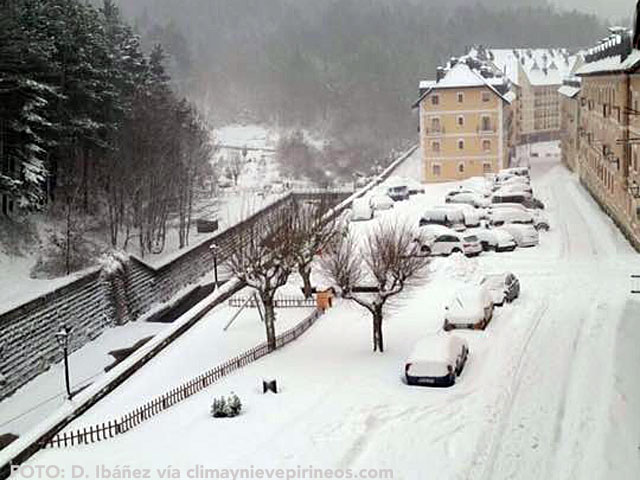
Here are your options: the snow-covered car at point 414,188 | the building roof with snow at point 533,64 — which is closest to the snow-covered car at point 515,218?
the snow-covered car at point 414,188

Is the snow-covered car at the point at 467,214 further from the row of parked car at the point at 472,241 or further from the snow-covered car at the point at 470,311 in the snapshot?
the snow-covered car at the point at 470,311

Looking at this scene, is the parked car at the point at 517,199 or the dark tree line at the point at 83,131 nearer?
the dark tree line at the point at 83,131

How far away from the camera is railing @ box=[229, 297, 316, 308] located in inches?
1196

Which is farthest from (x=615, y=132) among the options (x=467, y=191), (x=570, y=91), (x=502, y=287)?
(x=570, y=91)

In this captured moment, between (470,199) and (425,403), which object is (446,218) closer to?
(470,199)

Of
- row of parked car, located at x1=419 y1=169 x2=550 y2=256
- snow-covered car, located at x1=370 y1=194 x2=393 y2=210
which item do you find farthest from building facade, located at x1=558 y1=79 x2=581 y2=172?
snow-covered car, located at x1=370 y1=194 x2=393 y2=210

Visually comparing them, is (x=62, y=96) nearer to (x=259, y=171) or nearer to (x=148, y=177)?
(x=148, y=177)

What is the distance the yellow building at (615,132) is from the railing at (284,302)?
12.8 meters

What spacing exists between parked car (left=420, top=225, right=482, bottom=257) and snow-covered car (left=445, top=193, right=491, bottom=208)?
9871mm

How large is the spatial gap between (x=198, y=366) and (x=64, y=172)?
2219cm

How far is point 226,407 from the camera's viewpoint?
60.6 ft

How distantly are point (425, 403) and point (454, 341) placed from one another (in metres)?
2.70

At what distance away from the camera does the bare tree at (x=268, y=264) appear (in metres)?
24.9

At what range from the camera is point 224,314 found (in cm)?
3016
